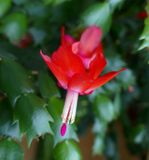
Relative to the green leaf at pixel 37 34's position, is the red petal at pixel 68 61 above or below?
above

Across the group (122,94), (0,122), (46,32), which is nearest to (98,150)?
(122,94)

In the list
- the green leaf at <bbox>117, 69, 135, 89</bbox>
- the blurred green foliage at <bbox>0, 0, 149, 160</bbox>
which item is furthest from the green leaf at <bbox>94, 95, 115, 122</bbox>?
the green leaf at <bbox>117, 69, 135, 89</bbox>

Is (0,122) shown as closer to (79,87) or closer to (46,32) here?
(79,87)

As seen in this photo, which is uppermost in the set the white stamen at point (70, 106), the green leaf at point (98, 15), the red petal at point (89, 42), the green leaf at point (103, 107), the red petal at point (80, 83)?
the red petal at point (89, 42)

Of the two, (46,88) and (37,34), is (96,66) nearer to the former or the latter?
(46,88)

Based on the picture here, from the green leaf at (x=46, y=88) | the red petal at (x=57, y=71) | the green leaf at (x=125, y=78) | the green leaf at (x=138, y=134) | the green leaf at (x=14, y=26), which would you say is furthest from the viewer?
the green leaf at (x=138, y=134)

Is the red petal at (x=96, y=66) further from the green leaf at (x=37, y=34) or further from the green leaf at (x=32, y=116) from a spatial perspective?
the green leaf at (x=37, y=34)

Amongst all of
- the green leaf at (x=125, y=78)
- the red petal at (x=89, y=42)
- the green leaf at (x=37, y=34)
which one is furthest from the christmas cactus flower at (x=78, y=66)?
the green leaf at (x=125, y=78)
